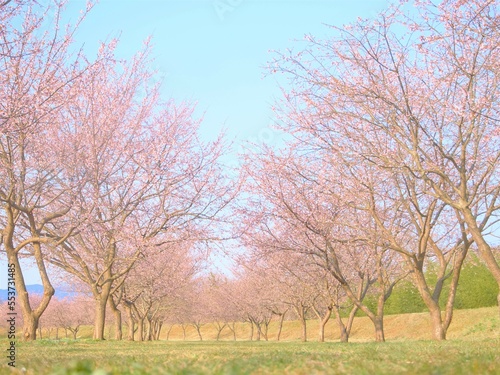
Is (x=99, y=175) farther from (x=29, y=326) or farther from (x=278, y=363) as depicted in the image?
(x=278, y=363)

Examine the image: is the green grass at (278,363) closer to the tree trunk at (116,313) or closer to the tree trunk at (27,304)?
the tree trunk at (27,304)

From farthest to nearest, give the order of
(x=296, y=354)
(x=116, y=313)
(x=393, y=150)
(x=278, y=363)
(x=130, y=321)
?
(x=130, y=321)
(x=116, y=313)
(x=393, y=150)
(x=296, y=354)
(x=278, y=363)

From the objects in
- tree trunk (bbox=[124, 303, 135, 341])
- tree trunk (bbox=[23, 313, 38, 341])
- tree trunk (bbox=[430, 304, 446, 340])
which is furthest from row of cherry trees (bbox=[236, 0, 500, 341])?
tree trunk (bbox=[124, 303, 135, 341])

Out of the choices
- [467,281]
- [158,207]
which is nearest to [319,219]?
[158,207]

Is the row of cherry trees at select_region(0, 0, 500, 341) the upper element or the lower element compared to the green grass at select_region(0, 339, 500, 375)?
upper

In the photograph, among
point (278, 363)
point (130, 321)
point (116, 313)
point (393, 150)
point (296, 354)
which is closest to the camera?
point (278, 363)

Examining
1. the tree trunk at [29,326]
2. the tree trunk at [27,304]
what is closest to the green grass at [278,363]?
the tree trunk at [27,304]

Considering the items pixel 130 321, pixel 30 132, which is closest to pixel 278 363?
pixel 30 132

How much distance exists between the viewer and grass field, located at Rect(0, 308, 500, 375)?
154 inches

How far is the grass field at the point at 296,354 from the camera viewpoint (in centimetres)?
392

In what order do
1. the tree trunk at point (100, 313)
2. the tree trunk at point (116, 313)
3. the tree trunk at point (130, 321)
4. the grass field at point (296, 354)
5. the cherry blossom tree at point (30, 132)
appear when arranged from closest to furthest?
the grass field at point (296, 354), the cherry blossom tree at point (30, 132), the tree trunk at point (100, 313), the tree trunk at point (116, 313), the tree trunk at point (130, 321)

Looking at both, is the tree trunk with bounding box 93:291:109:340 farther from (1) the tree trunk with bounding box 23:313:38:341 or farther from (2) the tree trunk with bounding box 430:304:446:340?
(2) the tree trunk with bounding box 430:304:446:340

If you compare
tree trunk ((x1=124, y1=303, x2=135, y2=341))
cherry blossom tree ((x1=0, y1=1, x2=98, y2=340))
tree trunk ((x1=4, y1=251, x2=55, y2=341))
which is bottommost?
tree trunk ((x1=124, y1=303, x2=135, y2=341))

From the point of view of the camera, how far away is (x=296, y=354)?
23.3 feet
